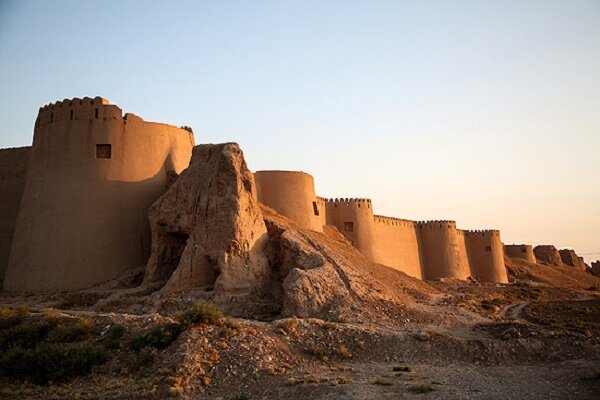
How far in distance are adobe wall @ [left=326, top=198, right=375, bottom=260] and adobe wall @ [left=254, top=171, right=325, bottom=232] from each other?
416cm

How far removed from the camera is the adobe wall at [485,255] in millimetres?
33875

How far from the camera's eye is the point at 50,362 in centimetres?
822

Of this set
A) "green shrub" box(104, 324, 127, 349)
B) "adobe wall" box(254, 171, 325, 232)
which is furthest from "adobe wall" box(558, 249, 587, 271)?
"green shrub" box(104, 324, 127, 349)

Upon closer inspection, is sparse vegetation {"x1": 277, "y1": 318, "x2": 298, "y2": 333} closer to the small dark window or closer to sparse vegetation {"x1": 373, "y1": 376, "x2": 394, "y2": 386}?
sparse vegetation {"x1": 373, "y1": 376, "x2": 394, "y2": 386}

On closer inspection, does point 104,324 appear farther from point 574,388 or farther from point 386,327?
point 574,388

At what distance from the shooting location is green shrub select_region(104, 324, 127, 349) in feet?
29.2

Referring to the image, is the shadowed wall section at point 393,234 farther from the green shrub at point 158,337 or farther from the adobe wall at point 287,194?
the green shrub at point 158,337

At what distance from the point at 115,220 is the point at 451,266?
72.0 ft

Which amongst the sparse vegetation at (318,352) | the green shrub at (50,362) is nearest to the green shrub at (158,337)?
the green shrub at (50,362)

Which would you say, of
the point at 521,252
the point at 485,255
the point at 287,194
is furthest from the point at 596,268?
the point at 287,194

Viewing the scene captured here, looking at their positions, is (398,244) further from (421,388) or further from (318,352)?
(421,388)

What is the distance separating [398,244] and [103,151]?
744 inches

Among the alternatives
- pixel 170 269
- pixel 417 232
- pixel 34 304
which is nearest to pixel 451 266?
pixel 417 232

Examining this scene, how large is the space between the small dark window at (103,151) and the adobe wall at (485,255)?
83.3 feet
